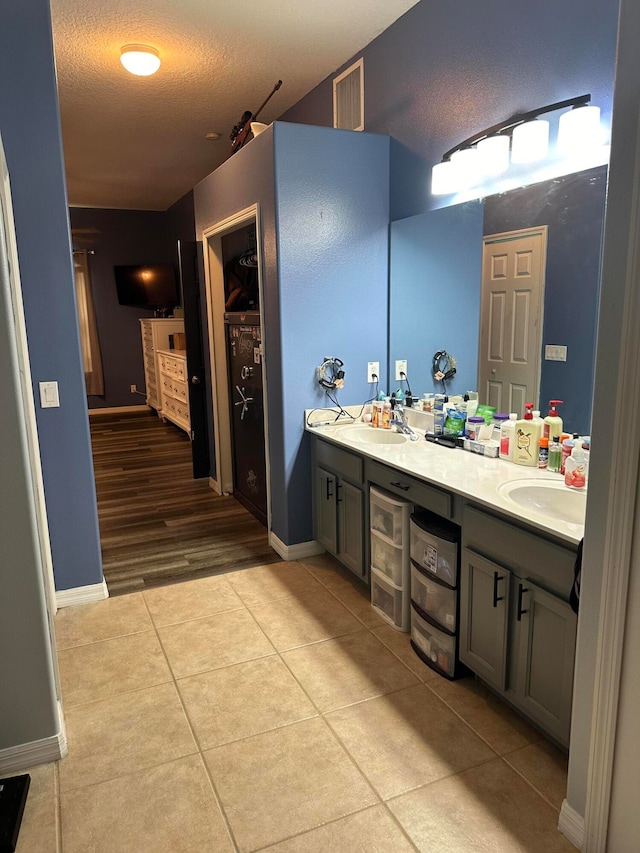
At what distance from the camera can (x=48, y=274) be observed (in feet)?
9.40

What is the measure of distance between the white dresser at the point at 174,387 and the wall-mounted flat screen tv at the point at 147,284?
4.24ft

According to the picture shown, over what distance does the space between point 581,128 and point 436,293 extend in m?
1.13

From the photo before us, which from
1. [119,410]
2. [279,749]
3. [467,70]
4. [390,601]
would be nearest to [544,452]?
[390,601]

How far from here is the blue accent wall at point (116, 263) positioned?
28.1ft

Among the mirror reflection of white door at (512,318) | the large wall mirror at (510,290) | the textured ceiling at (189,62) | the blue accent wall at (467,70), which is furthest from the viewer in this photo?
the textured ceiling at (189,62)

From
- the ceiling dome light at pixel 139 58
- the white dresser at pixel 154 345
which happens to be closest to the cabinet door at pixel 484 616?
the ceiling dome light at pixel 139 58

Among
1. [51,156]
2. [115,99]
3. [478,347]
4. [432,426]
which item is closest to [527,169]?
[478,347]

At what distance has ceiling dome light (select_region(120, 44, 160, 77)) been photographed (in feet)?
11.5

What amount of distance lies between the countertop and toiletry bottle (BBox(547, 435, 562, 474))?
0.03m

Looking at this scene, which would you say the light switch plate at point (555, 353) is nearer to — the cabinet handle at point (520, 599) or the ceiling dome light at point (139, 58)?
the cabinet handle at point (520, 599)

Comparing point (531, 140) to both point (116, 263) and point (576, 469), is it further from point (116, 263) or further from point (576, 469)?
point (116, 263)

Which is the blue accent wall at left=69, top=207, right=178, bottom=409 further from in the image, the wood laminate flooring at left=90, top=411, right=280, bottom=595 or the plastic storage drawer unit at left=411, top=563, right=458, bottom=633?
the plastic storage drawer unit at left=411, top=563, right=458, bottom=633

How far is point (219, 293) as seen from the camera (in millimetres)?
4613

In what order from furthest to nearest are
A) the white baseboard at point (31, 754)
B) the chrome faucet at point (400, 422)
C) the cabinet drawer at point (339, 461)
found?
the chrome faucet at point (400, 422)
the cabinet drawer at point (339, 461)
the white baseboard at point (31, 754)
